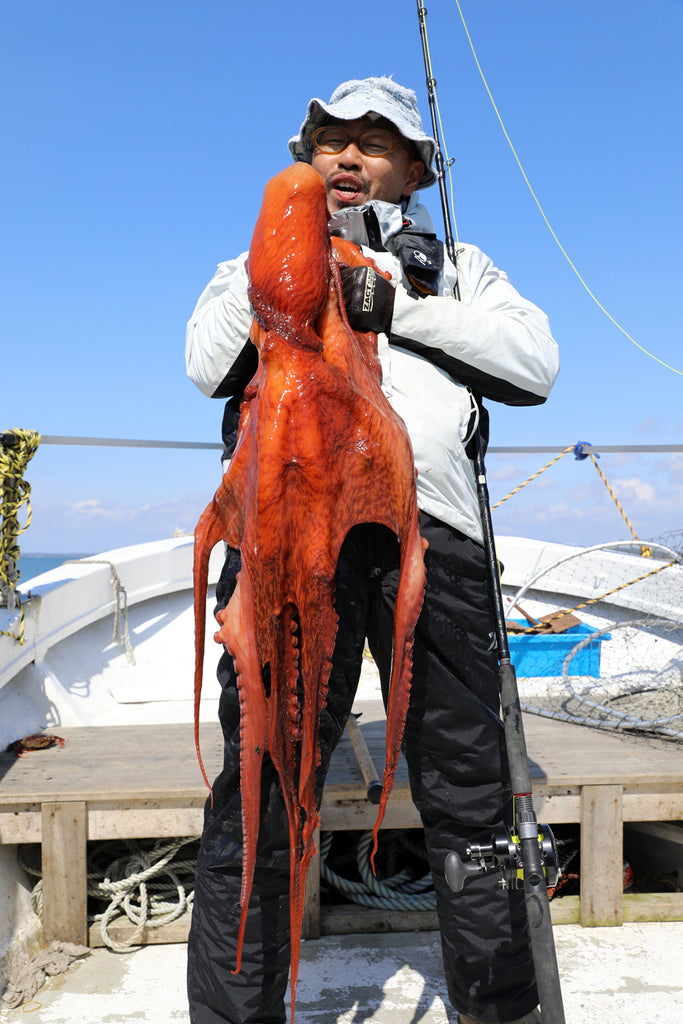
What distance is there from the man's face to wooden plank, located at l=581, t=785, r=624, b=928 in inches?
80.8

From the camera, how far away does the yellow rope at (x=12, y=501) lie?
311 cm

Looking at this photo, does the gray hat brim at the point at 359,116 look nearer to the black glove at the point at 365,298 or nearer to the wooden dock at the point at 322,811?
the black glove at the point at 365,298

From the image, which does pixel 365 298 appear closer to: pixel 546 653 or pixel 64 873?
pixel 64 873

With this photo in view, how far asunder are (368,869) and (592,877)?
2.50ft

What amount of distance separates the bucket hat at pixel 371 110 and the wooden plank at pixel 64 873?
2.05 meters

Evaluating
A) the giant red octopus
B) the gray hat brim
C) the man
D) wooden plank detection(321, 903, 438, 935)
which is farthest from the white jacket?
wooden plank detection(321, 903, 438, 935)

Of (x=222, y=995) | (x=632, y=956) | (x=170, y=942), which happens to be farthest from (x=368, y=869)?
(x=222, y=995)

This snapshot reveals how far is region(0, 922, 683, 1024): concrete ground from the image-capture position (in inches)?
85.6

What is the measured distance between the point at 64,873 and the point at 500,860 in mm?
1519

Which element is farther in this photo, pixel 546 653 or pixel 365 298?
pixel 546 653

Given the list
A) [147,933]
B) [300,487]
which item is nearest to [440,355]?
[300,487]

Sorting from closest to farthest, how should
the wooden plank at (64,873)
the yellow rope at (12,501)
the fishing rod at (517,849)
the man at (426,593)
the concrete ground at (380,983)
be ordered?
the fishing rod at (517,849)
the man at (426,593)
the concrete ground at (380,983)
the wooden plank at (64,873)
the yellow rope at (12,501)

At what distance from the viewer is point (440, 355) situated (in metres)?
1.65

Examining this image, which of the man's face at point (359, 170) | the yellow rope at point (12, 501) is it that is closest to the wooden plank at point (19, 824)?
the yellow rope at point (12, 501)
